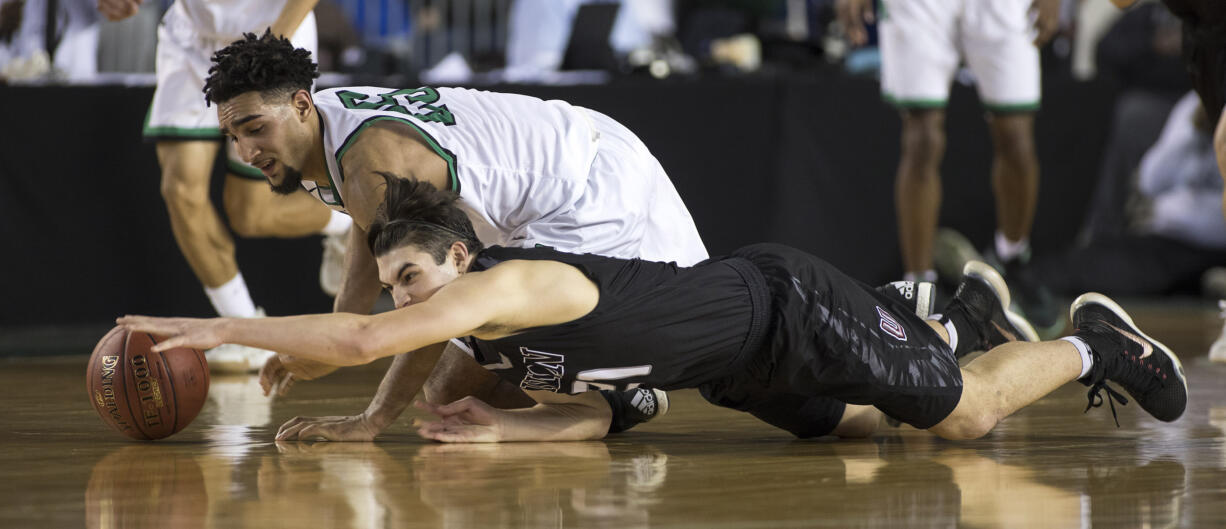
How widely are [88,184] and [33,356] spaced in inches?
32.2

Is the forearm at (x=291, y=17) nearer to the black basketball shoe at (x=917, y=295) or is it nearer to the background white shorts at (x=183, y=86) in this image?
the background white shorts at (x=183, y=86)

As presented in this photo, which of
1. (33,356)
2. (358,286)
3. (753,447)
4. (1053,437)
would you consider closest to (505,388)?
(358,286)

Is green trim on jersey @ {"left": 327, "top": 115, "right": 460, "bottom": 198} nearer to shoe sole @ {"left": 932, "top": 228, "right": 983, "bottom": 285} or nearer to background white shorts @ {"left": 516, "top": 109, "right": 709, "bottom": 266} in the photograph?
background white shorts @ {"left": 516, "top": 109, "right": 709, "bottom": 266}

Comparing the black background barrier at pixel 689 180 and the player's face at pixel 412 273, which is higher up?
the player's face at pixel 412 273

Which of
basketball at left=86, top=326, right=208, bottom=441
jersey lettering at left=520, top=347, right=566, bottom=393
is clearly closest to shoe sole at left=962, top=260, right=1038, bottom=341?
jersey lettering at left=520, top=347, right=566, bottom=393

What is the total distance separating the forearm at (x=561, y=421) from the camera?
270 centimetres

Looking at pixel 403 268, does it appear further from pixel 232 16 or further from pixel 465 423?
pixel 232 16

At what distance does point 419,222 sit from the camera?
228cm

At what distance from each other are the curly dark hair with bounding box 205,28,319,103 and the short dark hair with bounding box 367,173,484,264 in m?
0.41

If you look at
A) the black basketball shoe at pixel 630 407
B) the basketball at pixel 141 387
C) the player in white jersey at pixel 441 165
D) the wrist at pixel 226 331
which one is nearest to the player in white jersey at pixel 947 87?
the player in white jersey at pixel 441 165

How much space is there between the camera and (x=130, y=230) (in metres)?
5.08

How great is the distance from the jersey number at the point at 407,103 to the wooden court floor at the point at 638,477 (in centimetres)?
62

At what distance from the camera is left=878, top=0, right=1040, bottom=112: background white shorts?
4.82m

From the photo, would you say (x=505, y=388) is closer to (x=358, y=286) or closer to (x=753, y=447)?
(x=358, y=286)
